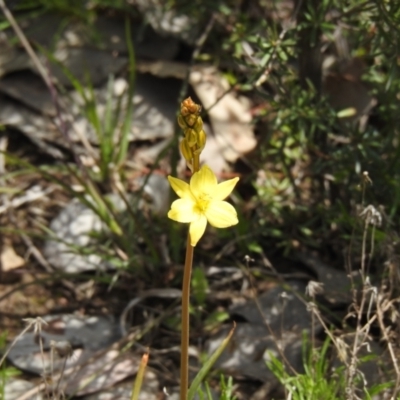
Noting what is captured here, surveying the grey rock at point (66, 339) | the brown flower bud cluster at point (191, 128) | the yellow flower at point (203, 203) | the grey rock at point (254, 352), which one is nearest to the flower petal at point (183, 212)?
the yellow flower at point (203, 203)

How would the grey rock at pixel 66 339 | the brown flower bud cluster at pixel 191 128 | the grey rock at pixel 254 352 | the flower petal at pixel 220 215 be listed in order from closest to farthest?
the brown flower bud cluster at pixel 191 128
the flower petal at pixel 220 215
the grey rock at pixel 254 352
the grey rock at pixel 66 339

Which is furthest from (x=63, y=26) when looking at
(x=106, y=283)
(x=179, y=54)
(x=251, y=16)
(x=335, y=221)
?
(x=335, y=221)

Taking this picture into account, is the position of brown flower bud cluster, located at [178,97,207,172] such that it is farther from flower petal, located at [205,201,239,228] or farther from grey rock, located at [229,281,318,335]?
grey rock, located at [229,281,318,335]

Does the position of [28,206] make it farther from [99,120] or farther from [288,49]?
[288,49]

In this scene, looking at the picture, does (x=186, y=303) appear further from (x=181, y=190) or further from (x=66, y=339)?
(x=66, y=339)

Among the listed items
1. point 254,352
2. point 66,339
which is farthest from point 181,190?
point 66,339

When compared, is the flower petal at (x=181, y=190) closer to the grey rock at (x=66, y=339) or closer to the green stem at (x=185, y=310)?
the green stem at (x=185, y=310)

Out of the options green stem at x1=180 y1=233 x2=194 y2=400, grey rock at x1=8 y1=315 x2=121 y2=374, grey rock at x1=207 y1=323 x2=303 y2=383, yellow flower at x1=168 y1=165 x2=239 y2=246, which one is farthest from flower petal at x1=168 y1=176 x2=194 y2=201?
grey rock at x1=8 y1=315 x2=121 y2=374
